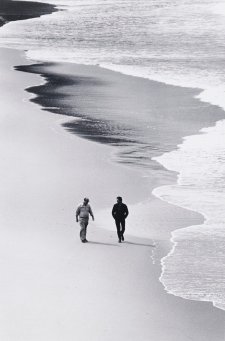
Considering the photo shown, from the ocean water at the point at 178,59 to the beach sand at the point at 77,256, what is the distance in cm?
68

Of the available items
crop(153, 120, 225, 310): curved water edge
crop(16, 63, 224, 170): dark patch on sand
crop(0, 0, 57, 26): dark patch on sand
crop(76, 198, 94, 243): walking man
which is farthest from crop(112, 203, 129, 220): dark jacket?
crop(0, 0, 57, 26): dark patch on sand

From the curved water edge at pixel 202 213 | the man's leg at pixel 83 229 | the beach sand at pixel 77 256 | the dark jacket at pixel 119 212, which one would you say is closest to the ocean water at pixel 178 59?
the curved water edge at pixel 202 213

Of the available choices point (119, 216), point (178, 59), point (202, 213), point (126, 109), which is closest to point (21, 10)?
point (178, 59)

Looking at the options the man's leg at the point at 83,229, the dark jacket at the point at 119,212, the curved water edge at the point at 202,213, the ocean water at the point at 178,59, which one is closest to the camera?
the curved water edge at the point at 202,213

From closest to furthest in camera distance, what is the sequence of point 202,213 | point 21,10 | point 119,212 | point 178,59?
point 119,212 < point 202,213 < point 178,59 < point 21,10

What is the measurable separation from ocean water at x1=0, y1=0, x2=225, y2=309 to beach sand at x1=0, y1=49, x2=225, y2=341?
685 mm

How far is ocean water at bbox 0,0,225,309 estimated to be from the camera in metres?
23.2

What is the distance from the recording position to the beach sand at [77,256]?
736 inches

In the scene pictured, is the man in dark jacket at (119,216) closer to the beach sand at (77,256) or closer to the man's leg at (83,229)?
the beach sand at (77,256)

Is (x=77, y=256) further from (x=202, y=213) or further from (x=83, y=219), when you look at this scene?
(x=202, y=213)

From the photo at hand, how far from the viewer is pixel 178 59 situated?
210 ft

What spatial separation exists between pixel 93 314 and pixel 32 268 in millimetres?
3081

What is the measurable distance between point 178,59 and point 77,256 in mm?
42456

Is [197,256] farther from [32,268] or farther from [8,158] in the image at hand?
[8,158]
